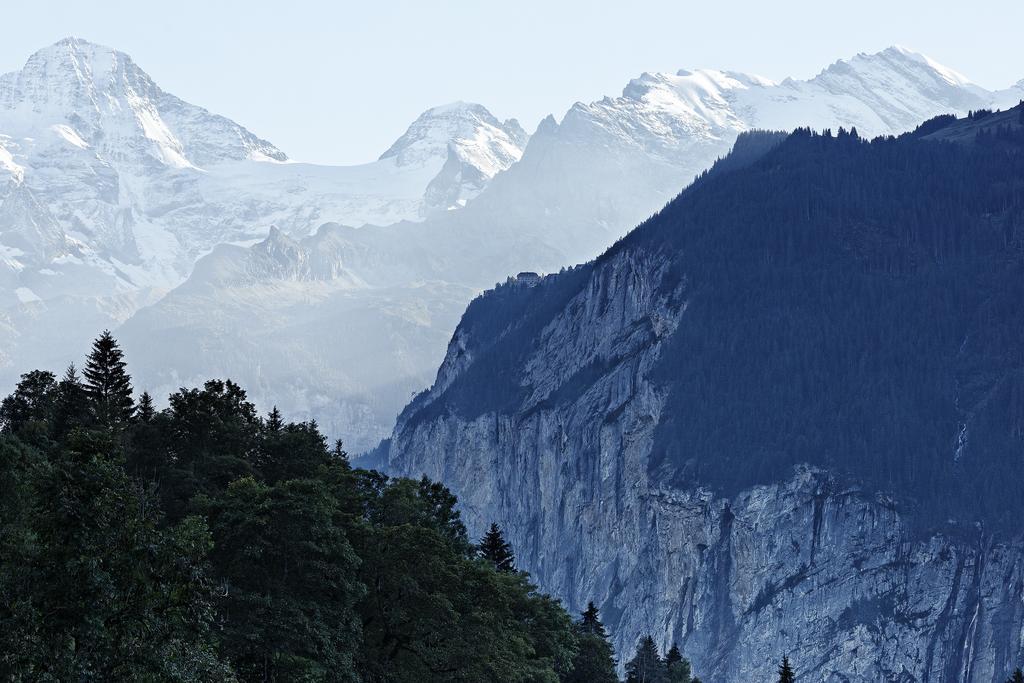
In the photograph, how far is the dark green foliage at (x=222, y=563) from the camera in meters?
53.8

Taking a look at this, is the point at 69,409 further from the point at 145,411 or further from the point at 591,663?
the point at 591,663

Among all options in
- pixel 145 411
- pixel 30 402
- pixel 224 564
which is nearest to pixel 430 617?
pixel 224 564

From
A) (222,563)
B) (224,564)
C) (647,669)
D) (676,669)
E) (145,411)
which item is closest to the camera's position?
(224,564)

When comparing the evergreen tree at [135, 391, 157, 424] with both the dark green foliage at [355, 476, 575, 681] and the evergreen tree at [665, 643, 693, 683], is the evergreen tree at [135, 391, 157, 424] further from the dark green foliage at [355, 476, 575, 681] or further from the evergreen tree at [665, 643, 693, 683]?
the evergreen tree at [665, 643, 693, 683]

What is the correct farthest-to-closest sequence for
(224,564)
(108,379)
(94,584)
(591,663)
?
(108,379) < (591,663) < (224,564) < (94,584)

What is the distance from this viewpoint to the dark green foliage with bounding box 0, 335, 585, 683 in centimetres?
5381

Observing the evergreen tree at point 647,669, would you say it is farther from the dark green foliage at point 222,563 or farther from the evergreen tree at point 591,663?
the evergreen tree at point 591,663

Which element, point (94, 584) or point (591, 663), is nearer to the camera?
point (94, 584)

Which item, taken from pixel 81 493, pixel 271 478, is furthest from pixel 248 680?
pixel 271 478

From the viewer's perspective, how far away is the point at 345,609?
285ft

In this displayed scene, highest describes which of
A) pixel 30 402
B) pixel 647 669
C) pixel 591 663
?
pixel 30 402

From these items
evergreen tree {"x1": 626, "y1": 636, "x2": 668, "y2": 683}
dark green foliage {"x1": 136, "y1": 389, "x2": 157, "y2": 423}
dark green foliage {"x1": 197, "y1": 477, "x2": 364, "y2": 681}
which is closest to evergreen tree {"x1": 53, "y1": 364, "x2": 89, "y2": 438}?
dark green foliage {"x1": 136, "y1": 389, "x2": 157, "y2": 423}

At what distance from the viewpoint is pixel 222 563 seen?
84.5 meters

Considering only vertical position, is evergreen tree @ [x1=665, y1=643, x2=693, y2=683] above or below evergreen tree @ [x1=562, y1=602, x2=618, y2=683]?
above
